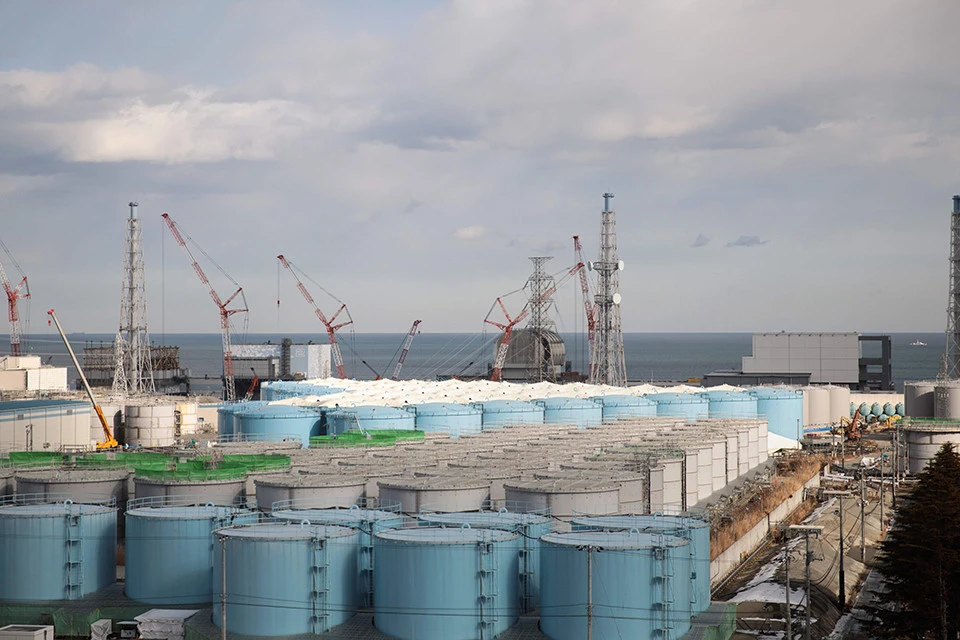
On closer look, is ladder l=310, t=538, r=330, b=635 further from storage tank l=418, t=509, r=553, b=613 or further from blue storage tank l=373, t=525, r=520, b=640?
storage tank l=418, t=509, r=553, b=613

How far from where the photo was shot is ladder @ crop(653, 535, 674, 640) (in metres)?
25.4

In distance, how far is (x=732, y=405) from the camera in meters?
74.1

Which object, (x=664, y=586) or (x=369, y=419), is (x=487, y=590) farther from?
(x=369, y=419)

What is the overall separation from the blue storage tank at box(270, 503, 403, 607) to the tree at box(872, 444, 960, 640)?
14047 mm

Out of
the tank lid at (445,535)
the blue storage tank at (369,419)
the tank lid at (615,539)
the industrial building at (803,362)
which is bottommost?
the tank lid at (615,539)

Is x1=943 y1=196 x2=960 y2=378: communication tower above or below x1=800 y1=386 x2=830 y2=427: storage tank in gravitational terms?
above

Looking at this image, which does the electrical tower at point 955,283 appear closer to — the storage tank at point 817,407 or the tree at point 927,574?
the storage tank at point 817,407

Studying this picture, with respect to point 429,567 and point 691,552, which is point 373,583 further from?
point 691,552

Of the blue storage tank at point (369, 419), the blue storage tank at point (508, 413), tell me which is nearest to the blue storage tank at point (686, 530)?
the blue storage tank at point (369, 419)

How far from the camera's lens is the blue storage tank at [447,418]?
5900 centimetres

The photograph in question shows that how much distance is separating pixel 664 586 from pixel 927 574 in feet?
31.3

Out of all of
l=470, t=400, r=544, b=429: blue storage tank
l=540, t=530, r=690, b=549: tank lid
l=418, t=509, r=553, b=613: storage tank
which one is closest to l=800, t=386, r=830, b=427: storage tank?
l=470, t=400, r=544, b=429: blue storage tank

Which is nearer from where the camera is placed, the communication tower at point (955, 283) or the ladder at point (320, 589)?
the ladder at point (320, 589)

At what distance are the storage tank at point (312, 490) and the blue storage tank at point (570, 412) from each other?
32.5 m
